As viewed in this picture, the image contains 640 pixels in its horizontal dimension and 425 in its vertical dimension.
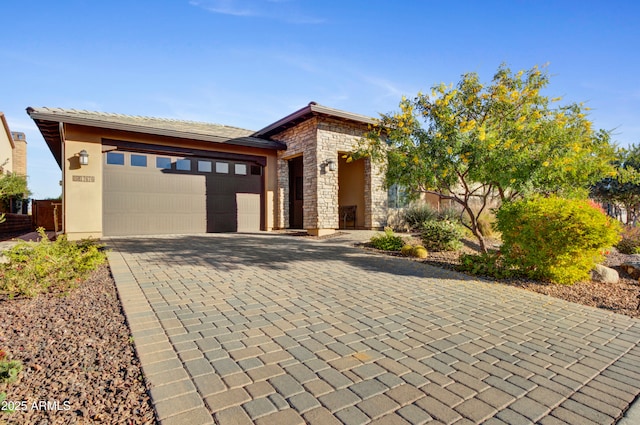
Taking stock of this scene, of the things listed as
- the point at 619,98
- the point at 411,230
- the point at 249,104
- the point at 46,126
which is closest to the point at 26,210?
the point at 46,126

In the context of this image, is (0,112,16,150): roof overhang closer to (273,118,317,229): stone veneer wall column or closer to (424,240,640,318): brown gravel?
(273,118,317,229): stone veneer wall column

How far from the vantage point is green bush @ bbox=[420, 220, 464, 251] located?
7.79 m

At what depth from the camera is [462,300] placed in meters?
4.00

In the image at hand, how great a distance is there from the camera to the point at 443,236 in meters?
7.79

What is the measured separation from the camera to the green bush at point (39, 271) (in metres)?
3.65

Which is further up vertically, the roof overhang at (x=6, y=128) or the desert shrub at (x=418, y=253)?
the roof overhang at (x=6, y=128)

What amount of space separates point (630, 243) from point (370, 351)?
35.7ft

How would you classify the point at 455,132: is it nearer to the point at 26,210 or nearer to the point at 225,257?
the point at 225,257

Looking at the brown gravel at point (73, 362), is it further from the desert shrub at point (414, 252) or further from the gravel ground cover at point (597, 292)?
the desert shrub at point (414, 252)

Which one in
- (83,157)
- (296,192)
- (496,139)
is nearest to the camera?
(496,139)

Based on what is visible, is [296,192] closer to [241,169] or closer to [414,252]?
[241,169]

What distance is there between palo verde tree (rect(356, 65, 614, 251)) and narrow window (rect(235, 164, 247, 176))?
Answer: 253 inches

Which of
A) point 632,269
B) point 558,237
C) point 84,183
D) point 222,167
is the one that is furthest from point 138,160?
point 632,269

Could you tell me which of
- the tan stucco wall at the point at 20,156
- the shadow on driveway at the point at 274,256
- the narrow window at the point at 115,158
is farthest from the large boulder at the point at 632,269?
the tan stucco wall at the point at 20,156
